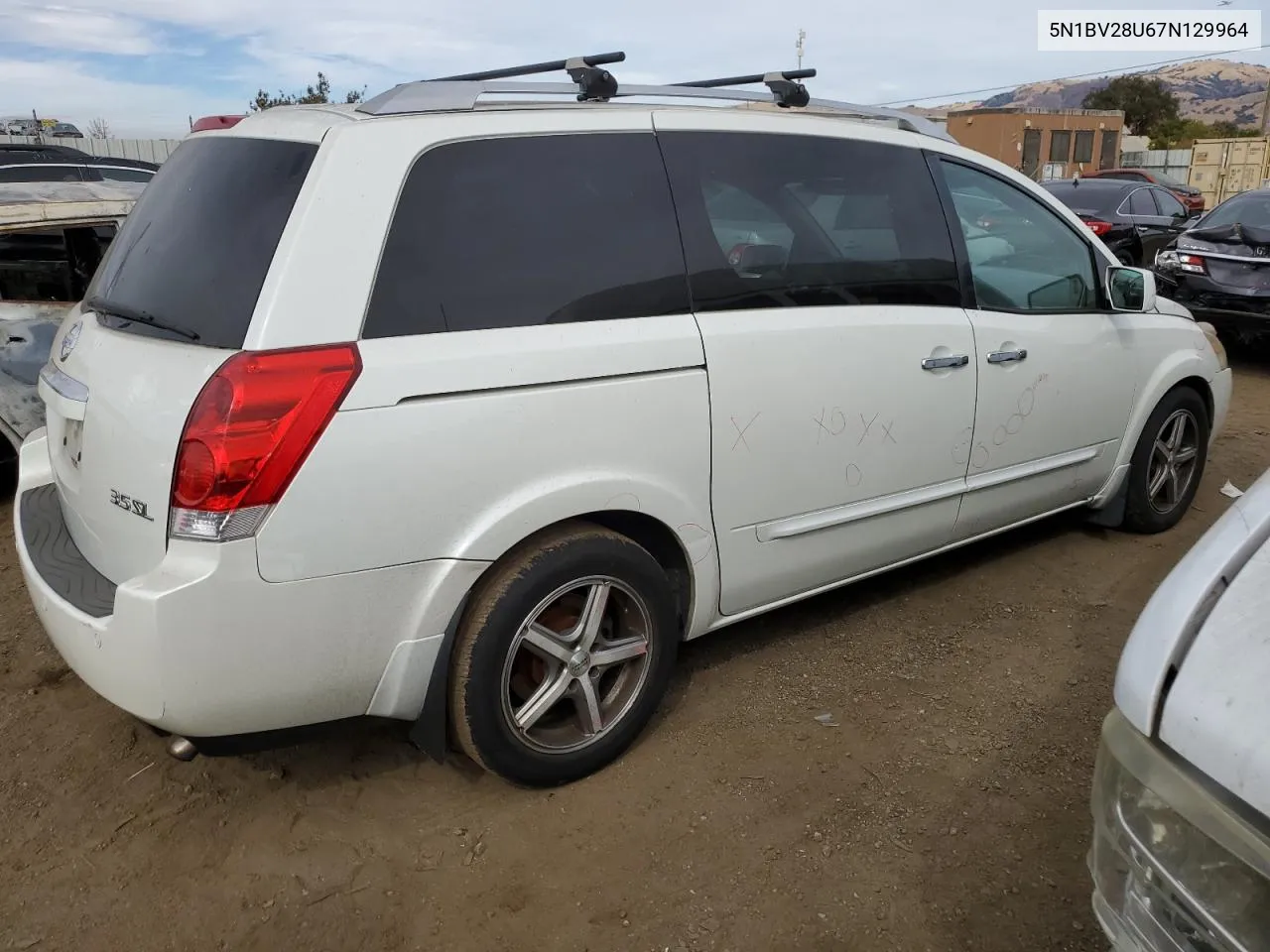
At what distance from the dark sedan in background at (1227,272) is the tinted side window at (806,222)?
5817 mm

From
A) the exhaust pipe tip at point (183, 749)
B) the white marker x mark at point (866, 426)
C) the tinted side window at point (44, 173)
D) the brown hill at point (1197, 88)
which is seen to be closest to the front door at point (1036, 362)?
the white marker x mark at point (866, 426)

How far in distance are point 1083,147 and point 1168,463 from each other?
49.8 metres

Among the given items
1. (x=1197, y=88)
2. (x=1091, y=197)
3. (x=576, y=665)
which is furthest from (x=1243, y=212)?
(x=1197, y=88)

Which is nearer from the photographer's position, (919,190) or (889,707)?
(889,707)

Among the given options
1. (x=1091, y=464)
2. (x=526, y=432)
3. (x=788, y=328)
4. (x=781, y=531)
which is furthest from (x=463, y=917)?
(x=1091, y=464)

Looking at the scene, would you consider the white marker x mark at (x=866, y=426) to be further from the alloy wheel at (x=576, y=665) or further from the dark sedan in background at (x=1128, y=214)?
the dark sedan in background at (x=1128, y=214)

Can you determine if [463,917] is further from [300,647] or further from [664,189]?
[664,189]

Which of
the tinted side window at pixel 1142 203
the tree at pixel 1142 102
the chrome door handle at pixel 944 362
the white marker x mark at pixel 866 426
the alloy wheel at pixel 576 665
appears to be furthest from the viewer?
the tree at pixel 1142 102

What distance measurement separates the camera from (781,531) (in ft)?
10.3

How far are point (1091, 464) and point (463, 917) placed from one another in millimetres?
3235

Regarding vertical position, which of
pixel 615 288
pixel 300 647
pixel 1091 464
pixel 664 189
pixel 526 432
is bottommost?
pixel 1091 464

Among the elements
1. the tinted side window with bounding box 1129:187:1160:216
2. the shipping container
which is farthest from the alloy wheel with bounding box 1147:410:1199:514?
the shipping container

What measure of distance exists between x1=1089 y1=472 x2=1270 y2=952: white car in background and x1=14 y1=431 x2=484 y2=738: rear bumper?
1.52 m

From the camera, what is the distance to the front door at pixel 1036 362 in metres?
3.68
